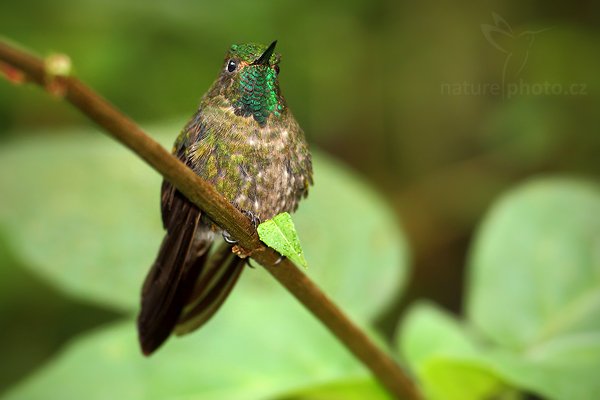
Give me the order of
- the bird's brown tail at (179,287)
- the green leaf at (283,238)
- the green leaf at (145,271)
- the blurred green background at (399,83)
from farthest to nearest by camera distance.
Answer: the blurred green background at (399,83), the green leaf at (145,271), the bird's brown tail at (179,287), the green leaf at (283,238)

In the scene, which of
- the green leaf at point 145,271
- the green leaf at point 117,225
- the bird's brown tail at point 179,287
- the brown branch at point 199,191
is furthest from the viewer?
the green leaf at point 117,225

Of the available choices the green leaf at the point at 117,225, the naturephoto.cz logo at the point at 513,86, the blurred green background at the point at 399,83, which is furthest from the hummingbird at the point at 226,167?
the naturephoto.cz logo at the point at 513,86

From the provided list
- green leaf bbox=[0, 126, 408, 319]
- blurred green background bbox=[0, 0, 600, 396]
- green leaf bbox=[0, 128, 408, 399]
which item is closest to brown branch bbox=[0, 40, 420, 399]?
green leaf bbox=[0, 128, 408, 399]

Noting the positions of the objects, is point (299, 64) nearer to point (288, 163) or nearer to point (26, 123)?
point (26, 123)

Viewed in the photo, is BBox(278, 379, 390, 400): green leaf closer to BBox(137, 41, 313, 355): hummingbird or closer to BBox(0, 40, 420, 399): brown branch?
BBox(0, 40, 420, 399): brown branch

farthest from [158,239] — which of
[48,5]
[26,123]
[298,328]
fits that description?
[48,5]

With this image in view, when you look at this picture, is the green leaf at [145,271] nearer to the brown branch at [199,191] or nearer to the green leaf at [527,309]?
the green leaf at [527,309]

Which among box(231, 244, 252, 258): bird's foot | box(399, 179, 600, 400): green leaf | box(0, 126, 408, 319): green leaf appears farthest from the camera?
box(0, 126, 408, 319): green leaf
